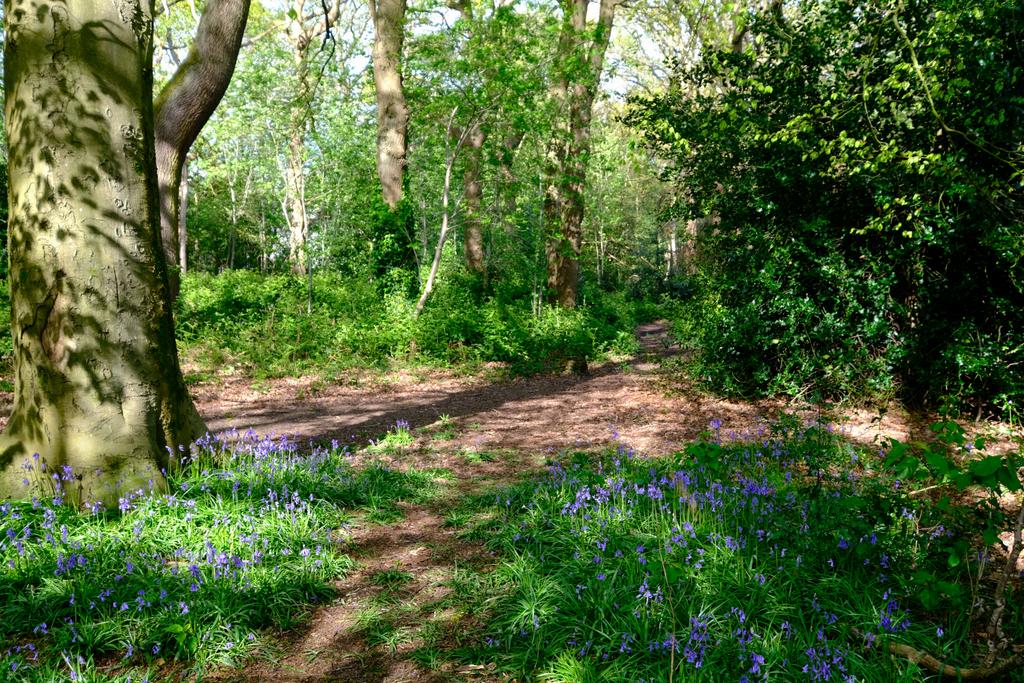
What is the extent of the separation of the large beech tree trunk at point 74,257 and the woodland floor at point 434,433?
1888 mm

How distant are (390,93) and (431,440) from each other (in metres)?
11.2

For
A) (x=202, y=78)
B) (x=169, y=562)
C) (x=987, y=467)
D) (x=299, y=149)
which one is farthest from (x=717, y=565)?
(x=299, y=149)

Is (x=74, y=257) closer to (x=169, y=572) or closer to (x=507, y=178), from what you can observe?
(x=169, y=572)

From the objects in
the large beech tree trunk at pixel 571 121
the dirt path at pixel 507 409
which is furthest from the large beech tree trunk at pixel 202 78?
the large beech tree trunk at pixel 571 121

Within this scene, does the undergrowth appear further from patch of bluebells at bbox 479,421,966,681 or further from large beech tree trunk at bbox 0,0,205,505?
large beech tree trunk at bbox 0,0,205,505

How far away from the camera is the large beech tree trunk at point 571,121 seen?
46.2 ft

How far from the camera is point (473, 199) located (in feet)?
62.5

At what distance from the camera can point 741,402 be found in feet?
29.1

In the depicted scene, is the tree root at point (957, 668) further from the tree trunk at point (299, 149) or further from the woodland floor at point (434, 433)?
the tree trunk at point (299, 149)

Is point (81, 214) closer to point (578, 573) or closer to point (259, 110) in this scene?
point (578, 573)

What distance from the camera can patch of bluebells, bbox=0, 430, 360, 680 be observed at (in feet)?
9.50

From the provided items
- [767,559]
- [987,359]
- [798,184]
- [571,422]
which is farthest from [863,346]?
[767,559]

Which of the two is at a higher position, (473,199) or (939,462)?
(473,199)

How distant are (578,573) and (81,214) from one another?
4.11 metres
